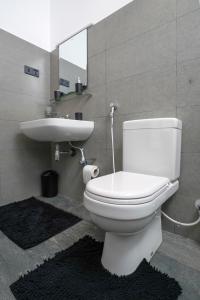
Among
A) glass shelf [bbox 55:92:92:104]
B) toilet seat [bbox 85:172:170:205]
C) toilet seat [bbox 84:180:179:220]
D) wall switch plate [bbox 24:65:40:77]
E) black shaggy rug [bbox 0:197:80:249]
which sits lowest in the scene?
black shaggy rug [bbox 0:197:80:249]

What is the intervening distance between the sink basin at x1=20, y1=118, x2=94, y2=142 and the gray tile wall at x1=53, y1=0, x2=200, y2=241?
0.10 meters

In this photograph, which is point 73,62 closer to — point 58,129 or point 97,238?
point 58,129

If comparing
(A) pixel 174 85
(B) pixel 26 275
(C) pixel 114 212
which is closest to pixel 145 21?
(A) pixel 174 85

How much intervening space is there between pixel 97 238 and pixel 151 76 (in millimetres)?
1111

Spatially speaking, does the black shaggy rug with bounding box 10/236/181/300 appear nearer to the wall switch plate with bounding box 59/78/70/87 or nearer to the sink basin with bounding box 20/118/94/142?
the sink basin with bounding box 20/118/94/142

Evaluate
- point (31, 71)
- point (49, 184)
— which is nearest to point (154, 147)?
point (49, 184)

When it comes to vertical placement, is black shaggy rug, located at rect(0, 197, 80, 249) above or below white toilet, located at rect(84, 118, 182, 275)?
below

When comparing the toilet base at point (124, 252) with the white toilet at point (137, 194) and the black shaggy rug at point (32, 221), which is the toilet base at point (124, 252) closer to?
the white toilet at point (137, 194)

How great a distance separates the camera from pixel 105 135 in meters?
1.43

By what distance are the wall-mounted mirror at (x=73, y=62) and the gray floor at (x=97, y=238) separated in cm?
121

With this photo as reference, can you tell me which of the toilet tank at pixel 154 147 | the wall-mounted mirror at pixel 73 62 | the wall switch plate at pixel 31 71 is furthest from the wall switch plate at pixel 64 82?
the toilet tank at pixel 154 147

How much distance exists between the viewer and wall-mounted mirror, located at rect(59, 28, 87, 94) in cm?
154

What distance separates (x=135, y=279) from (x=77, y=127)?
1.03 meters

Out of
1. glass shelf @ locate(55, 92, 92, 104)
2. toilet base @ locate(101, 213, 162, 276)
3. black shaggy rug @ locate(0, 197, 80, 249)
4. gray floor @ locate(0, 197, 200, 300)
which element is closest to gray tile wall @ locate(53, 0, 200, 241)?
glass shelf @ locate(55, 92, 92, 104)
